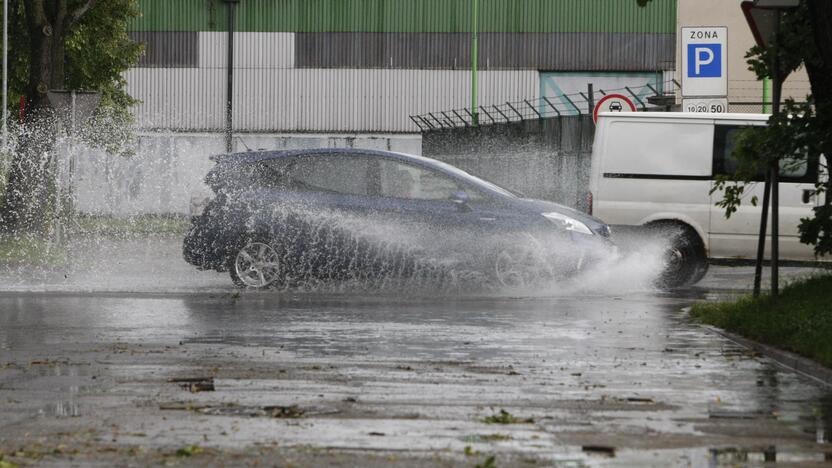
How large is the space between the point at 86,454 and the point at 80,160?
48.5 metres

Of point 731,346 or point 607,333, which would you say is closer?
point 731,346

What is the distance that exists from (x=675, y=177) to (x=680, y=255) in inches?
37.1

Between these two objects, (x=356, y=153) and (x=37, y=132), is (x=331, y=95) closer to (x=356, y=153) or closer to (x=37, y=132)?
(x=37, y=132)

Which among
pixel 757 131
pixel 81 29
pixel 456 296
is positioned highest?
pixel 81 29

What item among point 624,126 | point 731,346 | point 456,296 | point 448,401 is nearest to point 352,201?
point 456,296

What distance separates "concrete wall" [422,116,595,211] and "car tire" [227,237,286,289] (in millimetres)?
7790

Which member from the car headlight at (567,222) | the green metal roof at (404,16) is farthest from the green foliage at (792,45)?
the green metal roof at (404,16)

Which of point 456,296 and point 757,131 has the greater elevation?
point 757,131

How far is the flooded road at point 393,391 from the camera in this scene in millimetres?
7332

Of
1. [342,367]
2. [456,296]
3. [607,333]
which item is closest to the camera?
[342,367]

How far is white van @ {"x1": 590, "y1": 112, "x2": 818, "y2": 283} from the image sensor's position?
1962cm

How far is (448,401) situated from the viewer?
29.3 feet

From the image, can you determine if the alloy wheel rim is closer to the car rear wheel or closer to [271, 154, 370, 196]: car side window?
the car rear wheel

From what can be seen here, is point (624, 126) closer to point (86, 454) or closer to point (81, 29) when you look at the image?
point (86, 454)
